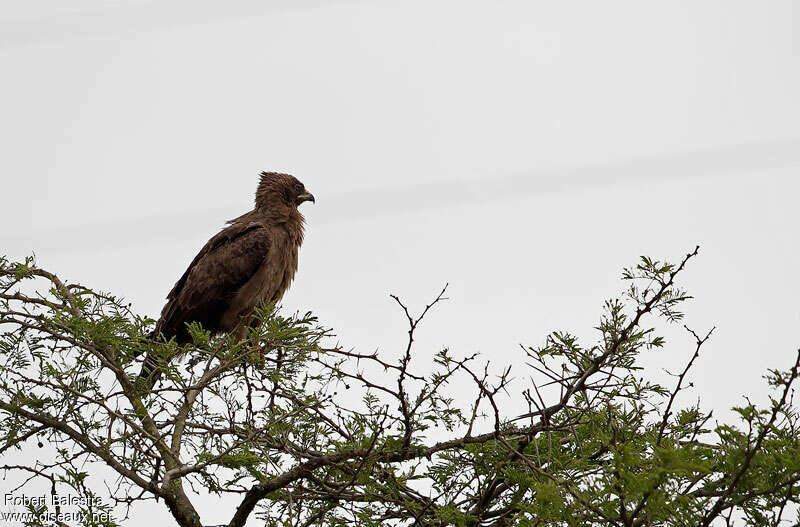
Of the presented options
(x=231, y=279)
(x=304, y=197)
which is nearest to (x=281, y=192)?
(x=304, y=197)

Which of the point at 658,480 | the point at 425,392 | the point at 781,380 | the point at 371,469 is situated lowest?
the point at 658,480

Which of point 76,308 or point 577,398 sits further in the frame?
point 76,308

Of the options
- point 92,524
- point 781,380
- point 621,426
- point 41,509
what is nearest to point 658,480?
point 781,380

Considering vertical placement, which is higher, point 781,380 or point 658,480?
point 781,380

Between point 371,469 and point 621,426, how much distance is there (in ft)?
3.92

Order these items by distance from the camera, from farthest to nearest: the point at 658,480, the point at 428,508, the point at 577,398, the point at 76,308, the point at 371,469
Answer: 1. the point at 76,308
2. the point at 577,398
3. the point at 371,469
4. the point at 428,508
5. the point at 658,480

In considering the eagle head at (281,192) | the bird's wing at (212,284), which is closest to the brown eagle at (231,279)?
the bird's wing at (212,284)

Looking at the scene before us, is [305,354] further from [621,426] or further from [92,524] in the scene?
[621,426]

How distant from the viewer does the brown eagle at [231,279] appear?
7684mm

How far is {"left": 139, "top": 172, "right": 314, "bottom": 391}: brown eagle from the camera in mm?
7684

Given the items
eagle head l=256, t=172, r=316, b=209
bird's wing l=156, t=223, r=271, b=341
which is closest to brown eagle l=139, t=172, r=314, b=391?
bird's wing l=156, t=223, r=271, b=341

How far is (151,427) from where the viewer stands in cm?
486

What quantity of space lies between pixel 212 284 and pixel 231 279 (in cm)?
17

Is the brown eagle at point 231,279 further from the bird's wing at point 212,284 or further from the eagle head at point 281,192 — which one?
the eagle head at point 281,192
